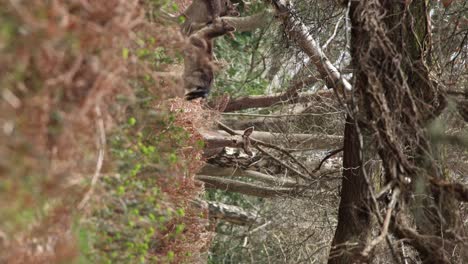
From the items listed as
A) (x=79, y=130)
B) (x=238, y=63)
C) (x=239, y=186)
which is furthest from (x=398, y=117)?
(x=238, y=63)

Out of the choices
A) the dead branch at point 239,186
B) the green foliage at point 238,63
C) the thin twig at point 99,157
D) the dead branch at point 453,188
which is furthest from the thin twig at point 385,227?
the green foliage at point 238,63

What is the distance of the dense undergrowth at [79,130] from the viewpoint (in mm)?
2664

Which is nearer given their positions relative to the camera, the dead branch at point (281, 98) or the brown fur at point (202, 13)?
the brown fur at point (202, 13)

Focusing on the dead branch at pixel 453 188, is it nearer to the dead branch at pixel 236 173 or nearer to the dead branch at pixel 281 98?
the dead branch at pixel 281 98

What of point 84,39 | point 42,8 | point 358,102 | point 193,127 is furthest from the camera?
point 193,127

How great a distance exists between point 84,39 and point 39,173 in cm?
56

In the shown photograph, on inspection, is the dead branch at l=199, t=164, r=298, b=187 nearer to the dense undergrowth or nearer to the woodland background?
the woodland background

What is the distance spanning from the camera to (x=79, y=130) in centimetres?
303

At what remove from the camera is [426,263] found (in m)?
5.09

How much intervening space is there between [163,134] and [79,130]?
221 cm

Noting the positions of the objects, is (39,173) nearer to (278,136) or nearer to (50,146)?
(50,146)

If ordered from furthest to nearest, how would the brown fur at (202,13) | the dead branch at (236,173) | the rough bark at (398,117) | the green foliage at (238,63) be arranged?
the green foliage at (238,63)
the dead branch at (236,173)
the brown fur at (202,13)
the rough bark at (398,117)

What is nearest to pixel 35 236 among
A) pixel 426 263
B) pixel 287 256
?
pixel 426 263

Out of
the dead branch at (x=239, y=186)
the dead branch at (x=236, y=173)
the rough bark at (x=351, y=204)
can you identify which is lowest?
the rough bark at (x=351, y=204)
